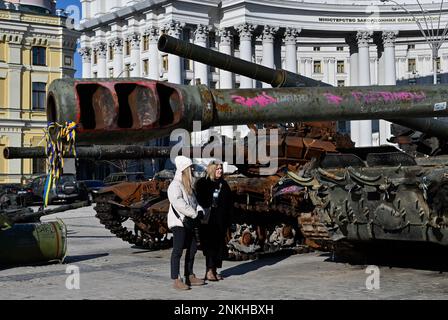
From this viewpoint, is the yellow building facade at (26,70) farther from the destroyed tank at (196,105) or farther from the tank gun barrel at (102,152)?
the destroyed tank at (196,105)

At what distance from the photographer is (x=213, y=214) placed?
984 cm

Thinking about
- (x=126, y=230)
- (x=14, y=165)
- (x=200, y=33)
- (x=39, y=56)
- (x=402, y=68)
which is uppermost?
(x=200, y=33)

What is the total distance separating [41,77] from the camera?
1800 inches

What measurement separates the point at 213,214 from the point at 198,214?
630 mm

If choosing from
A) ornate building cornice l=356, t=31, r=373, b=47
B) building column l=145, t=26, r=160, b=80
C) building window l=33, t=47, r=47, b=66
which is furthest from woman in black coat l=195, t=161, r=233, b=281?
ornate building cornice l=356, t=31, r=373, b=47

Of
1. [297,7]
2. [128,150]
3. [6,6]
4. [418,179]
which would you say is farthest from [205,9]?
[418,179]

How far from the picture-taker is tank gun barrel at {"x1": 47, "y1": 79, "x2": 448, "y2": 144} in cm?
429

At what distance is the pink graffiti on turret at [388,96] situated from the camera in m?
5.45

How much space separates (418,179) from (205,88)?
4.25m

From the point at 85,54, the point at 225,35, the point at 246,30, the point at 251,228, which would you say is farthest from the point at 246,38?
the point at 251,228

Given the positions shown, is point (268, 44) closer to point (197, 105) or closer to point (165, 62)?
point (165, 62)

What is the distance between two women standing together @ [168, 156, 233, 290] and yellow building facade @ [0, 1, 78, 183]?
34888 mm

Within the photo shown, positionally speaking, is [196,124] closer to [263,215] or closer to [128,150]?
[263,215]
